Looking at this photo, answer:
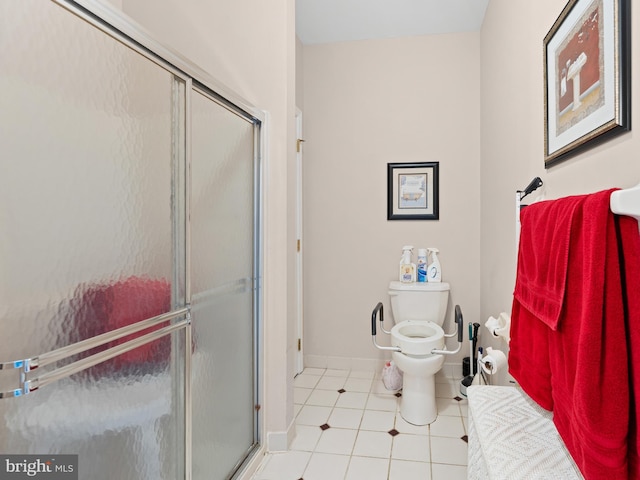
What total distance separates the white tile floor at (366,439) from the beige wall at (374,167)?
47cm

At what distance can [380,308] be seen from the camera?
2.42 metres

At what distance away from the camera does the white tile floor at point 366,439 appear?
70.9 inches

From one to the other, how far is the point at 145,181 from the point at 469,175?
241cm

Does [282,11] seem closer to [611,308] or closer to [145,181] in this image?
[145,181]

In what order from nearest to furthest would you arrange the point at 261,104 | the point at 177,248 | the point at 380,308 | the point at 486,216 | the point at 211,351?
the point at 177,248
the point at 211,351
the point at 261,104
the point at 380,308
the point at 486,216

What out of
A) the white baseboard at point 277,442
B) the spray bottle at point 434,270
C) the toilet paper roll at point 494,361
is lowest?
the white baseboard at point 277,442

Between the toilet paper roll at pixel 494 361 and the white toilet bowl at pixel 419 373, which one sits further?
the white toilet bowl at pixel 419 373

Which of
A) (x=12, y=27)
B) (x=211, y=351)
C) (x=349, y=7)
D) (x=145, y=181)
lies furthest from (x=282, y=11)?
(x=211, y=351)

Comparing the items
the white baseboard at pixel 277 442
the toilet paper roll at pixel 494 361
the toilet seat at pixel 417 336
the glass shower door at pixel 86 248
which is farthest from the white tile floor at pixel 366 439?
the glass shower door at pixel 86 248

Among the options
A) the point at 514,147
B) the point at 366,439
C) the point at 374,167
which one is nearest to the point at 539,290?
the point at 514,147

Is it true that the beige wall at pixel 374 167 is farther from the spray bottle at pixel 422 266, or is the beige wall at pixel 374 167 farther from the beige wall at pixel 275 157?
the beige wall at pixel 275 157

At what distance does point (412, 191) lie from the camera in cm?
297

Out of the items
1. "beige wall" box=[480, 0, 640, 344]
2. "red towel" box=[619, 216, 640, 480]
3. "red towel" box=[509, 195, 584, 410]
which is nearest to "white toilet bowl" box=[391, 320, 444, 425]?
"beige wall" box=[480, 0, 640, 344]

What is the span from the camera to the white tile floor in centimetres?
180
